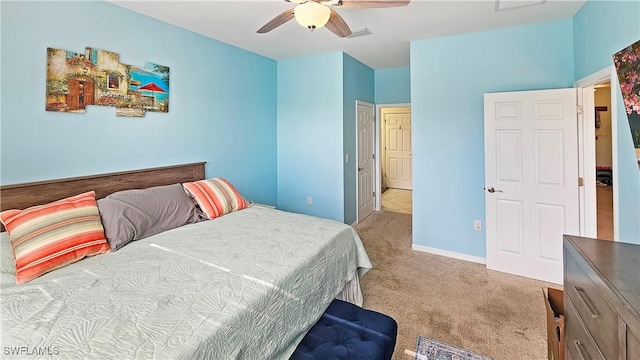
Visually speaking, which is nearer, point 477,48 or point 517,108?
point 517,108

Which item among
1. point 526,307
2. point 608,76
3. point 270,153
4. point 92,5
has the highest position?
point 92,5

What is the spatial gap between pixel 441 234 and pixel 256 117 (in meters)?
2.93

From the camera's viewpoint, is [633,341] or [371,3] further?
[371,3]

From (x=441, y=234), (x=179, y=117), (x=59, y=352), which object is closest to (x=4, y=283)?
(x=59, y=352)

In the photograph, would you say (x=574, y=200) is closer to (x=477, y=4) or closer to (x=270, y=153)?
(x=477, y=4)

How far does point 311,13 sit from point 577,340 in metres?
2.17

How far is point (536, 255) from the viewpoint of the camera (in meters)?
2.90

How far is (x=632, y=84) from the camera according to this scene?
172 centimetres

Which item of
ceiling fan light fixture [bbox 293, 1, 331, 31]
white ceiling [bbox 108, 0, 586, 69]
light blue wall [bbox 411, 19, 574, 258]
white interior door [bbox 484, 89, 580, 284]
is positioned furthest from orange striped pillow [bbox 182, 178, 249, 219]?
white interior door [bbox 484, 89, 580, 284]

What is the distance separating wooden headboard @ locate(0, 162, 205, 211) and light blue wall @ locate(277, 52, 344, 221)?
1.54m

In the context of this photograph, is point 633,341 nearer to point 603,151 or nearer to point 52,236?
point 52,236

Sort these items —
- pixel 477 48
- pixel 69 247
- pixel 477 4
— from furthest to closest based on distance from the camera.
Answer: pixel 477 48
pixel 477 4
pixel 69 247

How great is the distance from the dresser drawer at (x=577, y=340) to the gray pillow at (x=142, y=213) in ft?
8.41

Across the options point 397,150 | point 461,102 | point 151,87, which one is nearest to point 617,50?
point 461,102
